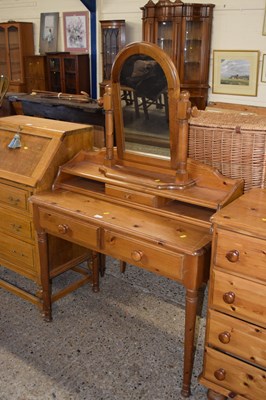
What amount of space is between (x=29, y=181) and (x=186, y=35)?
15.4ft

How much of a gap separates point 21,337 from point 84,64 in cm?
648

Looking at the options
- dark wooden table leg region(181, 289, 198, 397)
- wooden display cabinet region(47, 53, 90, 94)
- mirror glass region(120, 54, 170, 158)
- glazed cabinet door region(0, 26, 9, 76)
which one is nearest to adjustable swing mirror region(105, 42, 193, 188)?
mirror glass region(120, 54, 170, 158)

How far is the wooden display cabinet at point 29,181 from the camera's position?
8.37 ft

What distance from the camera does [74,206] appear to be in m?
2.27

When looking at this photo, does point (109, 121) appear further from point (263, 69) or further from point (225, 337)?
point (263, 69)

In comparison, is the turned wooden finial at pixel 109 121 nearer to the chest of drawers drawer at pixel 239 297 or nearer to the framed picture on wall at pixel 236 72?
the chest of drawers drawer at pixel 239 297

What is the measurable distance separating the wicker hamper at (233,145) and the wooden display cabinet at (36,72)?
705cm

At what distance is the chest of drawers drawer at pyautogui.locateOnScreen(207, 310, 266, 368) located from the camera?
1749 mm

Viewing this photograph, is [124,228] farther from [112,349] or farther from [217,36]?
[217,36]

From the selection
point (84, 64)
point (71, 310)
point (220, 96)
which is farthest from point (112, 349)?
point (84, 64)

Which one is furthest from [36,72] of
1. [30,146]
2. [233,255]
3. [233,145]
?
[233,255]

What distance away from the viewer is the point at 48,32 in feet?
28.3

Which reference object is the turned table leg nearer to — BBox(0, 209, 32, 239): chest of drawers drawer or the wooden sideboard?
the wooden sideboard

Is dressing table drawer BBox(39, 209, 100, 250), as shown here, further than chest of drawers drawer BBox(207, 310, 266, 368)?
Yes
